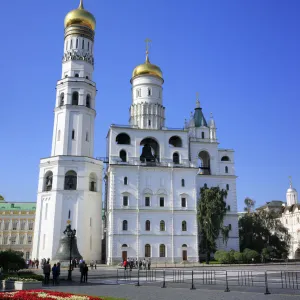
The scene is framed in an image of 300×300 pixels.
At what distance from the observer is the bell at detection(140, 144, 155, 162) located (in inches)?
1947

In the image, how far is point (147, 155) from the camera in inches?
2003

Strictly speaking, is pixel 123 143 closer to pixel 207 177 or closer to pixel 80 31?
pixel 207 177

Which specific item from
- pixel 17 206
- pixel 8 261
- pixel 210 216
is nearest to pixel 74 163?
pixel 210 216

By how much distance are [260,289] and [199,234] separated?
30653mm

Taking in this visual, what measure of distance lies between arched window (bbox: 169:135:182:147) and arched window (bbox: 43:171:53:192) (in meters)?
17.1

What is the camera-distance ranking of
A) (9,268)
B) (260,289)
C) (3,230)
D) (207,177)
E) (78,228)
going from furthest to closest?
(3,230), (207,177), (78,228), (9,268), (260,289)

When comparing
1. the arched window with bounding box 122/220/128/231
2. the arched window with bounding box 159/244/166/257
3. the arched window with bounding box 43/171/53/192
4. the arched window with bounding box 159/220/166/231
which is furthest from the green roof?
the arched window with bounding box 159/244/166/257

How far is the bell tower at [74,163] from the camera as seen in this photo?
142 feet

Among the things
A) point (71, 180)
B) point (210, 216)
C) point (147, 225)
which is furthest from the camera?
point (71, 180)

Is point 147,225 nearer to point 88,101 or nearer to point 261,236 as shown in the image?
point 261,236

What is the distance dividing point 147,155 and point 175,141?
4.51m

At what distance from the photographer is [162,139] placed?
4862cm

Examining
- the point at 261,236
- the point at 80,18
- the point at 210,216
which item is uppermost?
the point at 80,18


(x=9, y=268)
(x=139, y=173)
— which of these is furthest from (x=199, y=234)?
(x=9, y=268)
